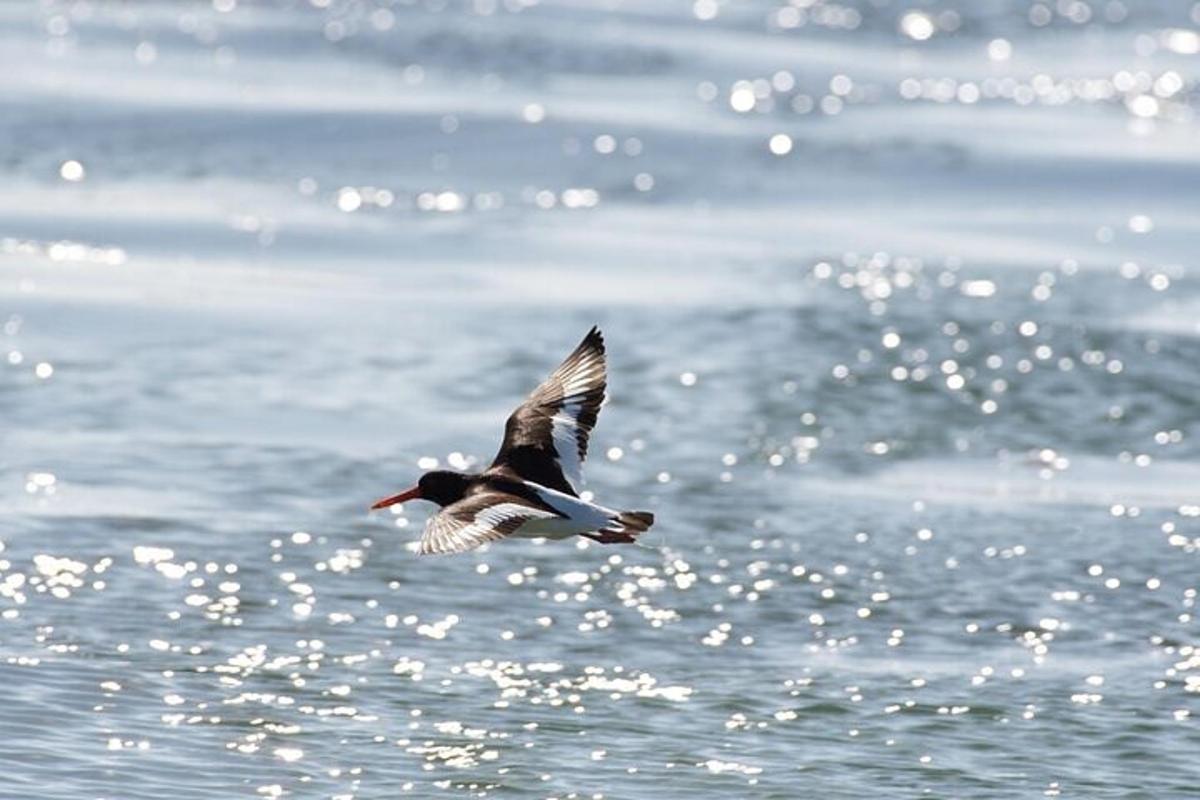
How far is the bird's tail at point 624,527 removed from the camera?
8.46 m

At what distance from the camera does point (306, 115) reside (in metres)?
20.2

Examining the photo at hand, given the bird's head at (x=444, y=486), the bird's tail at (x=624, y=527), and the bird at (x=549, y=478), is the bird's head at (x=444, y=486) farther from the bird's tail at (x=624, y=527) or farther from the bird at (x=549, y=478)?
the bird's tail at (x=624, y=527)

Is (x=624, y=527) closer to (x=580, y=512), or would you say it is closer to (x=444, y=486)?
(x=580, y=512)

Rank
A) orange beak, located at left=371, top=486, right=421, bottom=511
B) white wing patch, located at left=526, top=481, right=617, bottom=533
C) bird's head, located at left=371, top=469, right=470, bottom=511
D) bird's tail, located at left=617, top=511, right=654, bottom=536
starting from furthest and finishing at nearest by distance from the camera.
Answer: orange beak, located at left=371, top=486, right=421, bottom=511 → bird's head, located at left=371, top=469, right=470, bottom=511 → white wing patch, located at left=526, top=481, right=617, bottom=533 → bird's tail, located at left=617, top=511, right=654, bottom=536

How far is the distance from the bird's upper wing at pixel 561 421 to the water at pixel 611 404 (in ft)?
2.36

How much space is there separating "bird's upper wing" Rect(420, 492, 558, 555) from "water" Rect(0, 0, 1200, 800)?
82 centimetres

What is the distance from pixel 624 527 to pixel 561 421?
1075mm

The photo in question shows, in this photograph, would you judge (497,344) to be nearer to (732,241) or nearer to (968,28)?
(732,241)

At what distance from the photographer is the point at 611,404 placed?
13398 mm

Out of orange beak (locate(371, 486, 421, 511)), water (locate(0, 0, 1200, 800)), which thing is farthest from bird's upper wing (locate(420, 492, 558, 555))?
orange beak (locate(371, 486, 421, 511))

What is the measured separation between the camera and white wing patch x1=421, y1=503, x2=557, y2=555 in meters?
7.66

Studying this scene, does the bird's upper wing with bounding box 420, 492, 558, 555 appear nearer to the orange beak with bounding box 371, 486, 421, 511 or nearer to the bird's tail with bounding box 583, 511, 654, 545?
the bird's tail with bounding box 583, 511, 654, 545

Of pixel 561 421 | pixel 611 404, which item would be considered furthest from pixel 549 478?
pixel 611 404

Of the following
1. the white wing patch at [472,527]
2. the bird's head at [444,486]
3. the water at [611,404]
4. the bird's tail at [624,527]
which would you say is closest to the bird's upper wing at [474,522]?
the white wing patch at [472,527]
